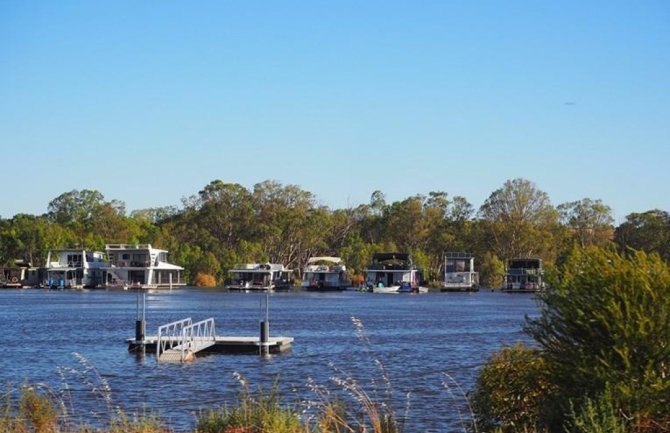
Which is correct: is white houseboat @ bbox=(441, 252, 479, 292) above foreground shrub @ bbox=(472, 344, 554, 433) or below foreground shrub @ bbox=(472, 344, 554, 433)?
above

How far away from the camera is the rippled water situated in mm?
28109

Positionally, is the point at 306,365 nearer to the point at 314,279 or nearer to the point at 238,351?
the point at 238,351

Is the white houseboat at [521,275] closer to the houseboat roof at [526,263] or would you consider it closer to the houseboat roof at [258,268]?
the houseboat roof at [526,263]

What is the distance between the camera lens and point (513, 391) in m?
17.5

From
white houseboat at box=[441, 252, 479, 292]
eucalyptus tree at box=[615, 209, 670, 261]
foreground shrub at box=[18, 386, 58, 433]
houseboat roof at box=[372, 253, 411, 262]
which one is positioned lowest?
foreground shrub at box=[18, 386, 58, 433]

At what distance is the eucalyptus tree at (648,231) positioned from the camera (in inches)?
5630

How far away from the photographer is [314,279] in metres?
142

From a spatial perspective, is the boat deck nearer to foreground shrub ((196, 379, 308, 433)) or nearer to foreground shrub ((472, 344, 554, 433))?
foreground shrub ((472, 344, 554, 433))

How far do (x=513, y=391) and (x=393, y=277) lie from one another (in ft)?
393

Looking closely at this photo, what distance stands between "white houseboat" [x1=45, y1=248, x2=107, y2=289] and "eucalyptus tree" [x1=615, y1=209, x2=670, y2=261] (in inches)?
2876

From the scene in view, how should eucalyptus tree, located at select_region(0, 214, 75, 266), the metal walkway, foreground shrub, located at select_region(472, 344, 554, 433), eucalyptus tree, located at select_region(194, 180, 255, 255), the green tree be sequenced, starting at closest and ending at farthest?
foreground shrub, located at select_region(472, 344, 554, 433) < the metal walkway < eucalyptus tree, located at select_region(0, 214, 75, 266) < the green tree < eucalyptus tree, located at select_region(194, 180, 255, 255)

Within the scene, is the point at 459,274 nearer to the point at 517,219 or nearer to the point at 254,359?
the point at 517,219

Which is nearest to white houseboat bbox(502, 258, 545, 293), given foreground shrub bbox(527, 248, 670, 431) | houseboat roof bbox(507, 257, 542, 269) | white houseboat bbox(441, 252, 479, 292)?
houseboat roof bbox(507, 257, 542, 269)

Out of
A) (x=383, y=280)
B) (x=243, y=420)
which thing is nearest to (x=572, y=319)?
(x=243, y=420)
